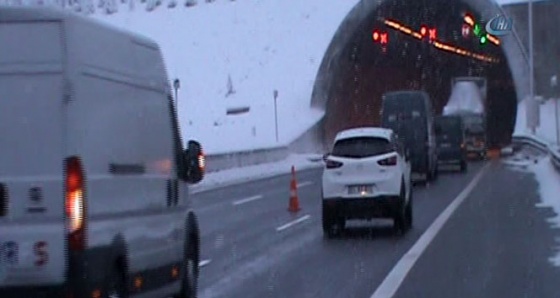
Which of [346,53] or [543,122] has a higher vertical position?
[346,53]

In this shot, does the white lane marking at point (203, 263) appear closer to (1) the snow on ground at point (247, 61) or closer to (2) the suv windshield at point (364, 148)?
(2) the suv windshield at point (364, 148)

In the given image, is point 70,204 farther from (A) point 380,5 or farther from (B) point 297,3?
(B) point 297,3

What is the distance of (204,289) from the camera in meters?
14.9

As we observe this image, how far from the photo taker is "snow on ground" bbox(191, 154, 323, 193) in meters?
42.7

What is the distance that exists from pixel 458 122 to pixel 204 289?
129 ft

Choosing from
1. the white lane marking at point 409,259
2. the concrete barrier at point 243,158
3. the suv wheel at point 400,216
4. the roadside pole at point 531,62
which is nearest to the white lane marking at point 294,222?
the suv wheel at point 400,216

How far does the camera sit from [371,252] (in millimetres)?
19328

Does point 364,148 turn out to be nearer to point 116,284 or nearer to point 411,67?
point 116,284

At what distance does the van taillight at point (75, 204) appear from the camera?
9023mm

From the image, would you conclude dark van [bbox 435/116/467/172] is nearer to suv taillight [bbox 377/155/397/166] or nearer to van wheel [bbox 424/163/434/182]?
van wheel [bbox 424/163/434/182]

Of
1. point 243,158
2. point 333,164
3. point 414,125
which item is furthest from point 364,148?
point 243,158

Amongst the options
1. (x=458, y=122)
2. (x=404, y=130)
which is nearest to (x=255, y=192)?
(x=404, y=130)

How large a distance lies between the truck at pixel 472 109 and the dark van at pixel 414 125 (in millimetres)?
19543

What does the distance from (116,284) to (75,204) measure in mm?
1143
